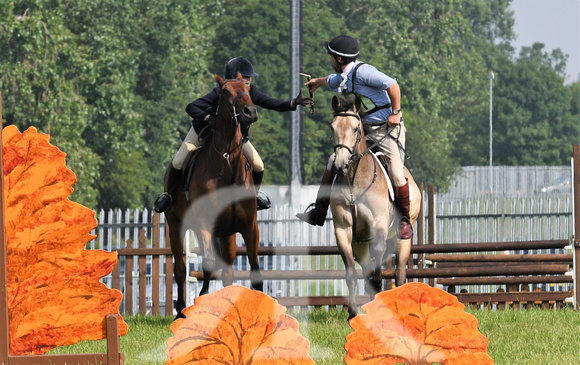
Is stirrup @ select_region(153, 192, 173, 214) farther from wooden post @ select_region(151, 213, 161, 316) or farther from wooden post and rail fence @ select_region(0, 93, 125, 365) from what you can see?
wooden post and rail fence @ select_region(0, 93, 125, 365)

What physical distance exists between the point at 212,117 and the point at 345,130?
134 centimetres

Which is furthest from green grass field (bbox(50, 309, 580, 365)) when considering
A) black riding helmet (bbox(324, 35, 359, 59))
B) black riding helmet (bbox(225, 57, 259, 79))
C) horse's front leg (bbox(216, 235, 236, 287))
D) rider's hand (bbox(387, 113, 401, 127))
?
black riding helmet (bbox(324, 35, 359, 59))

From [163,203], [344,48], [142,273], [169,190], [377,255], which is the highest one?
[344,48]

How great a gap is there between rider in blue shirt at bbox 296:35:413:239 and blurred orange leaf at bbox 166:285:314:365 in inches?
140

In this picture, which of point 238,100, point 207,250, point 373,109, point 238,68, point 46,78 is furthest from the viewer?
point 46,78

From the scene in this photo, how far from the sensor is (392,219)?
1030 centimetres

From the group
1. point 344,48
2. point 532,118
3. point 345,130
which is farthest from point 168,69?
point 532,118

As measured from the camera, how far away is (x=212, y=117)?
980cm

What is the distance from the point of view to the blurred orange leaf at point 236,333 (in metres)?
6.20

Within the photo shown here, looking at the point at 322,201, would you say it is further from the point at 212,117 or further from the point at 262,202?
the point at 212,117

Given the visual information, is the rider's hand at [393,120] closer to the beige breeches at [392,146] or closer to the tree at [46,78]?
the beige breeches at [392,146]

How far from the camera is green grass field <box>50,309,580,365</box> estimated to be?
8234 mm

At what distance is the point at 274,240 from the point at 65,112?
1400 cm

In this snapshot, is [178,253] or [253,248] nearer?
[253,248]
